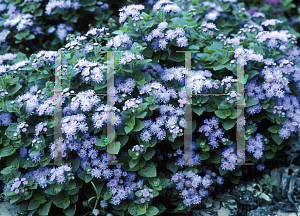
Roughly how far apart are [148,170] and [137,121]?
0.51 metres

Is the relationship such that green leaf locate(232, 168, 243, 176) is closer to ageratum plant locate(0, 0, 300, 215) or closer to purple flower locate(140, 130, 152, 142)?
ageratum plant locate(0, 0, 300, 215)

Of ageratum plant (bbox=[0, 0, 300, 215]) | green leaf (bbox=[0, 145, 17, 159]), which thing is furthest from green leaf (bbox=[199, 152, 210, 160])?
green leaf (bbox=[0, 145, 17, 159])

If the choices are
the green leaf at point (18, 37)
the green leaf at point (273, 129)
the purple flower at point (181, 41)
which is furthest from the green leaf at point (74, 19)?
the green leaf at point (273, 129)

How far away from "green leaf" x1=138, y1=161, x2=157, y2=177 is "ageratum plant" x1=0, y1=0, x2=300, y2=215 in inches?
0.5

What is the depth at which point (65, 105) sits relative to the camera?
10.5ft

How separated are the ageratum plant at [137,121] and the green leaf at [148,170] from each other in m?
0.01

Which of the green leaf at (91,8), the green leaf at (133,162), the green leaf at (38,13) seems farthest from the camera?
the green leaf at (91,8)

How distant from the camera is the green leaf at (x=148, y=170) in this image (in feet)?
9.71

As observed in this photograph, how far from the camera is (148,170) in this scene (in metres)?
3.00

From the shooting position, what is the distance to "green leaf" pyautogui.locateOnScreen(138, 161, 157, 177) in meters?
2.96

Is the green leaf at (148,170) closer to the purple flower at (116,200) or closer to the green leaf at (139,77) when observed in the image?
the purple flower at (116,200)

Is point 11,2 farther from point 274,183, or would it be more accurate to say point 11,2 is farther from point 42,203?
point 274,183

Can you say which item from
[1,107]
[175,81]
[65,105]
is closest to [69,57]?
[65,105]

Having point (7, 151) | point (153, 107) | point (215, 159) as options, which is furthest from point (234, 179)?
point (7, 151)
